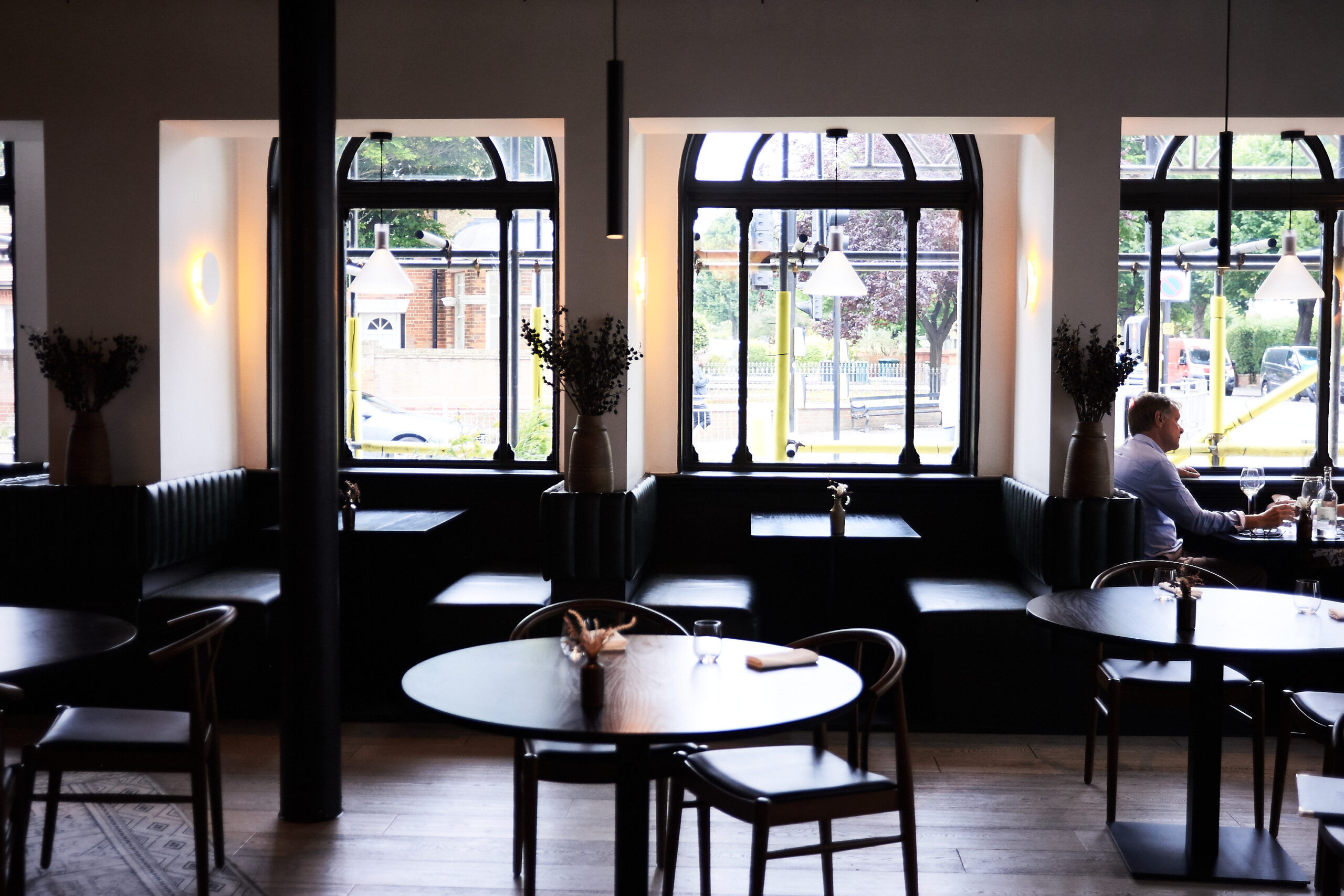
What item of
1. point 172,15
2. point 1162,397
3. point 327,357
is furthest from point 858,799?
point 172,15

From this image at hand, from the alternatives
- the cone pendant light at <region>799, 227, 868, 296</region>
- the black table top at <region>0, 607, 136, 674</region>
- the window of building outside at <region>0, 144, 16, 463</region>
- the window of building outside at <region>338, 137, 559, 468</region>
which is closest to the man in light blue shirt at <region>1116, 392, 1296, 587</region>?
the cone pendant light at <region>799, 227, 868, 296</region>

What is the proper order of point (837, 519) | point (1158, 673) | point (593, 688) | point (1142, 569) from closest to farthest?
point (593, 688) < point (1158, 673) < point (1142, 569) < point (837, 519)

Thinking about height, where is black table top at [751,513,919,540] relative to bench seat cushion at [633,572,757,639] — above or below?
above

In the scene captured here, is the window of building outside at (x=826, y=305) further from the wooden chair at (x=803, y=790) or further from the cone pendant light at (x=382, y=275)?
the wooden chair at (x=803, y=790)

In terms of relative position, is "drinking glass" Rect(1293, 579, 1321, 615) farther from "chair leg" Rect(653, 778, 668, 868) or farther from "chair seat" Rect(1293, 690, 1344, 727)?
"chair leg" Rect(653, 778, 668, 868)

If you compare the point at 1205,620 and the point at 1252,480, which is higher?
the point at 1252,480

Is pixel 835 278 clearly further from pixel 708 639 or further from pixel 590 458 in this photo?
pixel 708 639

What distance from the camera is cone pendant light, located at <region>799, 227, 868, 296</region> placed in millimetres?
5875

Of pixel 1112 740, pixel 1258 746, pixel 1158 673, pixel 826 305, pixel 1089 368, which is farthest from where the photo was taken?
pixel 826 305

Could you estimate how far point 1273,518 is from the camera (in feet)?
17.3

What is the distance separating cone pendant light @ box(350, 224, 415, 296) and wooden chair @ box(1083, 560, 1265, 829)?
3.79 m

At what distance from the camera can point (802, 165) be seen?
645 centimetres

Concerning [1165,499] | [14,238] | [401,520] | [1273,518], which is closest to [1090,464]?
[1165,499]

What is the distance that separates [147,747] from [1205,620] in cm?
322
